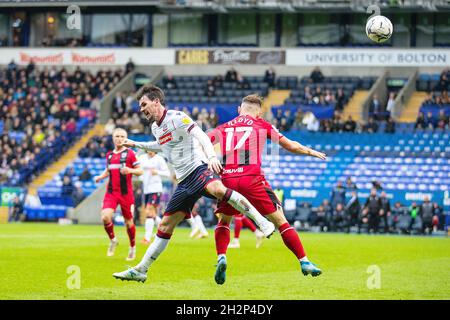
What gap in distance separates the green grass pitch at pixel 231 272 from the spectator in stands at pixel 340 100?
64.0 feet

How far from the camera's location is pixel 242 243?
2420cm

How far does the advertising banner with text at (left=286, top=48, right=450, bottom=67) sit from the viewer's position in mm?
47500

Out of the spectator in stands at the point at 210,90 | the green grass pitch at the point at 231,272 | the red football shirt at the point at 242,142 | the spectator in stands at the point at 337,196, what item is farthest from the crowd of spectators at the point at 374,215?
the red football shirt at the point at 242,142

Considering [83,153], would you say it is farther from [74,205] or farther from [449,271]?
[449,271]

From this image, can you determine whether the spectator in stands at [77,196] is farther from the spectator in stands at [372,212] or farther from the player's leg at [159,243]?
the player's leg at [159,243]

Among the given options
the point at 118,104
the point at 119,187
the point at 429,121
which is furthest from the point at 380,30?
the point at 118,104

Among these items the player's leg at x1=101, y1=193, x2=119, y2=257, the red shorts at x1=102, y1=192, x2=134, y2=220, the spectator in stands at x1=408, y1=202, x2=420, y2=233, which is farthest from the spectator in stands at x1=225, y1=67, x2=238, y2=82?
the red shorts at x1=102, y1=192, x2=134, y2=220

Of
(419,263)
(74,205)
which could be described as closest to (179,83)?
(74,205)

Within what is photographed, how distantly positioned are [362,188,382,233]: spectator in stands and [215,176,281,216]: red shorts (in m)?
21.2

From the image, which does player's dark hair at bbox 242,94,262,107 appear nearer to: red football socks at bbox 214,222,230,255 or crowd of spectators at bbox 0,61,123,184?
red football socks at bbox 214,222,230,255

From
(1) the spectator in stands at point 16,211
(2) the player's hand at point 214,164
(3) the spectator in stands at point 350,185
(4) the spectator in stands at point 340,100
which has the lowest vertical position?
(1) the spectator in stands at point 16,211

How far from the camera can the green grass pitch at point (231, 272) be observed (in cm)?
1193

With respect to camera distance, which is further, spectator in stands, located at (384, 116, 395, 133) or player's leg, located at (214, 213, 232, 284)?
spectator in stands, located at (384, 116, 395, 133)

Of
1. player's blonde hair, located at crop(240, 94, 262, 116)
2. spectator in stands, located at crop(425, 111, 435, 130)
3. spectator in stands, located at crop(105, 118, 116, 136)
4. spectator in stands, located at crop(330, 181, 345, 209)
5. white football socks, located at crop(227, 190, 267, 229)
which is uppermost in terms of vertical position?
player's blonde hair, located at crop(240, 94, 262, 116)
